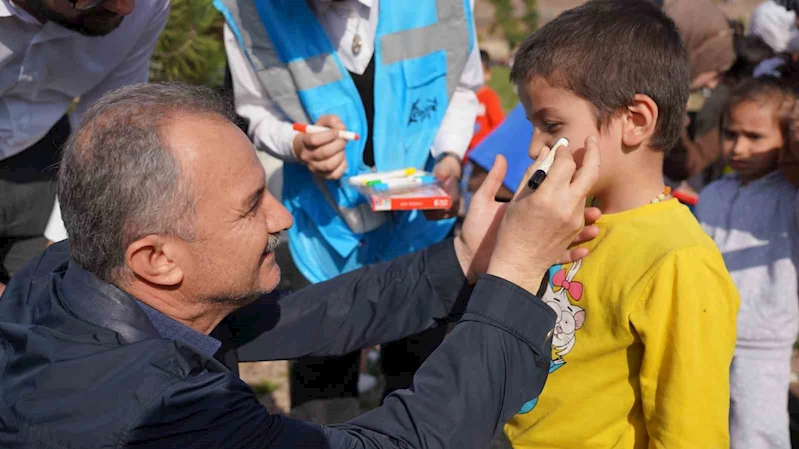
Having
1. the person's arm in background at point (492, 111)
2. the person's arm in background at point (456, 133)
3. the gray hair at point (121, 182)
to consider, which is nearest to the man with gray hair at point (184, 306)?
the gray hair at point (121, 182)

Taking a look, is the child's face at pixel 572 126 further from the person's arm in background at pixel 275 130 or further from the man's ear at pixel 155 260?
the man's ear at pixel 155 260

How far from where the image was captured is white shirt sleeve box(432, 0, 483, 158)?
9.10ft

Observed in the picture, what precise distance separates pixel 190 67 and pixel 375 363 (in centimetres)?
249

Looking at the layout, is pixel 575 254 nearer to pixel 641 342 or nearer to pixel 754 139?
pixel 641 342

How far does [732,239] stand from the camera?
2.96 m

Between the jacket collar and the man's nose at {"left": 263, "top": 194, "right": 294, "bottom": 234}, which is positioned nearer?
the jacket collar

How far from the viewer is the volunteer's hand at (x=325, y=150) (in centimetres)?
238

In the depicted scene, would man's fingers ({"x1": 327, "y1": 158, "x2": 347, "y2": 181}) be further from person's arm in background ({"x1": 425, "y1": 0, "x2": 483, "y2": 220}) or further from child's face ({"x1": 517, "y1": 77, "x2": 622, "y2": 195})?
child's face ({"x1": 517, "y1": 77, "x2": 622, "y2": 195})

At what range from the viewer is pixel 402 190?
2.48 m

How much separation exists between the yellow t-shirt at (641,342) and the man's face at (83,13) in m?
1.46

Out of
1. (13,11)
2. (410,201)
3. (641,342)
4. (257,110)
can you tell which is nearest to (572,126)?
(641,342)

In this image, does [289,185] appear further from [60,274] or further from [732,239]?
[732,239]

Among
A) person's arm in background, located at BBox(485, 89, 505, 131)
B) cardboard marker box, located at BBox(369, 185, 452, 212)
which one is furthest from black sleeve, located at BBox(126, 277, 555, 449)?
person's arm in background, located at BBox(485, 89, 505, 131)

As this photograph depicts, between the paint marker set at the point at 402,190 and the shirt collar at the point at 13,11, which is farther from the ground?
the shirt collar at the point at 13,11
